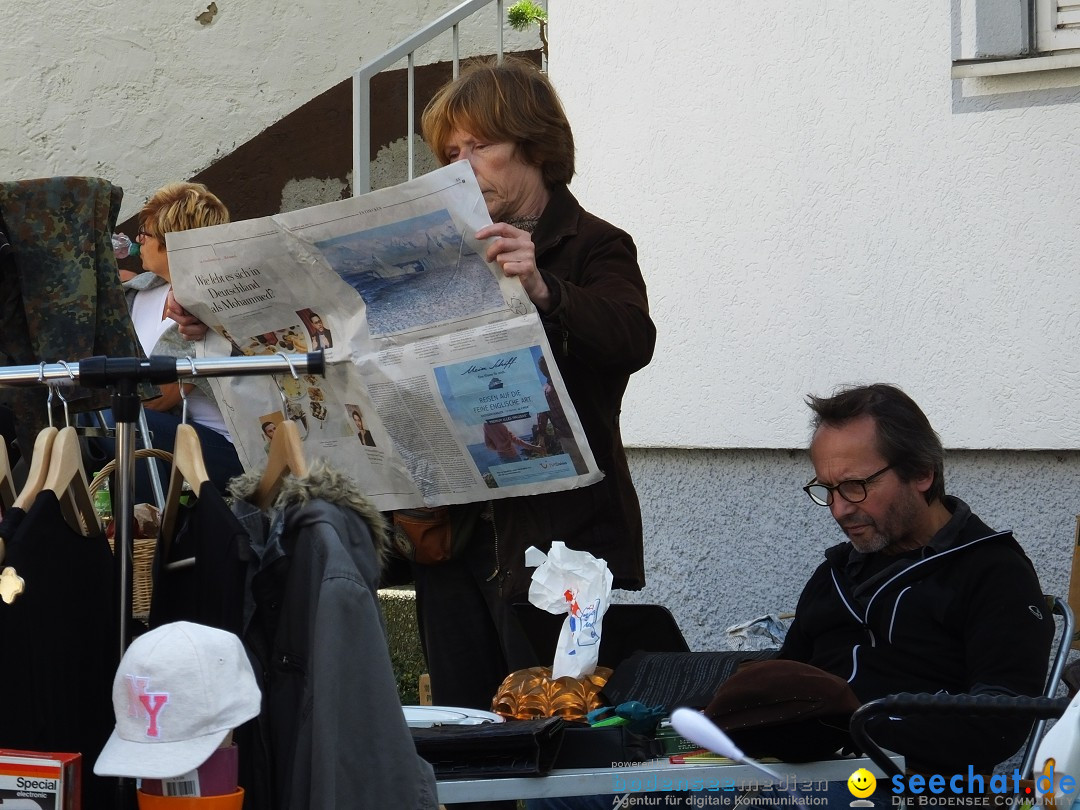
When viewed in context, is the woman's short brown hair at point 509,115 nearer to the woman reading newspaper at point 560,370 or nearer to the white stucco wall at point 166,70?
the woman reading newspaper at point 560,370

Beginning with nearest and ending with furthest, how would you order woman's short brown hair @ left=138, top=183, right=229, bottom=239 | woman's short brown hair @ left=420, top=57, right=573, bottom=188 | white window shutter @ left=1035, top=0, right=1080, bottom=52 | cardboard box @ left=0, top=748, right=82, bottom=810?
1. cardboard box @ left=0, top=748, right=82, bottom=810
2. woman's short brown hair @ left=420, top=57, right=573, bottom=188
3. white window shutter @ left=1035, top=0, right=1080, bottom=52
4. woman's short brown hair @ left=138, top=183, right=229, bottom=239

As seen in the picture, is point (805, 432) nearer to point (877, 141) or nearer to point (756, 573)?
point (756, 573)

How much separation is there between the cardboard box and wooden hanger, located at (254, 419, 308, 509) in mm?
514

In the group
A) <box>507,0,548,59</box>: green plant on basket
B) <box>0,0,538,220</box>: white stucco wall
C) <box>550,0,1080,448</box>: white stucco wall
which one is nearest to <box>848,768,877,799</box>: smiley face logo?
<box>550,0,1080,448</box>: white stucco wall

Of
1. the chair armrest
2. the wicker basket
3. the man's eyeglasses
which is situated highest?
the wicker basket

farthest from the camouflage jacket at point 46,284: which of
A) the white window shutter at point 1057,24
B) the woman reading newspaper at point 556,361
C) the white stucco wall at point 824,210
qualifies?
the white window shutter at point 1057,24

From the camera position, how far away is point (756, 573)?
430 cm

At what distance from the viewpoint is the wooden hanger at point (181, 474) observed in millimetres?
2016

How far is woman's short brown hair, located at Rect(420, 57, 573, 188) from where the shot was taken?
2.86 metres

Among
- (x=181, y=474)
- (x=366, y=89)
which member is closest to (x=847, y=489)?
(x=181, y=474)

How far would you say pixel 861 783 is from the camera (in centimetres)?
221

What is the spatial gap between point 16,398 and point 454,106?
43.7 inches

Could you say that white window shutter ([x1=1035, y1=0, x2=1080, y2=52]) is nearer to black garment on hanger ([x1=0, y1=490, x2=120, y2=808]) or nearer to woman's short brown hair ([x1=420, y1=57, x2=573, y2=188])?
woman's short brown hair ([x1=420, y1=57, x2=573, y2=188])

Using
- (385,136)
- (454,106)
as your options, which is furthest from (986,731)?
(385,136)
